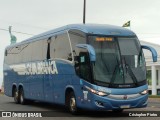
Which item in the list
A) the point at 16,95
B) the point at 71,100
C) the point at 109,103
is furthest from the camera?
the point at 16,95

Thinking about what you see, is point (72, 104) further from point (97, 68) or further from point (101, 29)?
point (101, 29)

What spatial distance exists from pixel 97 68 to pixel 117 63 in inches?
30.1

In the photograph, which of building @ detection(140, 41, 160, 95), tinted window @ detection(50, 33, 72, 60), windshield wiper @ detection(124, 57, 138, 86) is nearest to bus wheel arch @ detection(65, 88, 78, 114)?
tinted window @ detection(50, 33, 72, 60)

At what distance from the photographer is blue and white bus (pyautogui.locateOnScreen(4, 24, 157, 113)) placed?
53.3ft

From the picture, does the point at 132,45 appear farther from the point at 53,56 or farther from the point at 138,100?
the point at 53,56

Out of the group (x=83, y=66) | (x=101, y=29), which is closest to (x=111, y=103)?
(x=83, y=66)

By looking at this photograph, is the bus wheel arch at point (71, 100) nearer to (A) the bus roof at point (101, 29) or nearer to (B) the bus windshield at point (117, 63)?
(B) the bus windshield at point (117, 63)

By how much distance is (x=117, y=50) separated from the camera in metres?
16.9

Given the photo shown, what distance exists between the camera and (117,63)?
16.7 metres

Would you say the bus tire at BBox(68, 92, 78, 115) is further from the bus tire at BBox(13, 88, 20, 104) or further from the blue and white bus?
the bus tire at BBox(13, 88, 20, 104)

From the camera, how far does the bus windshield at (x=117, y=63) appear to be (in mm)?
16391

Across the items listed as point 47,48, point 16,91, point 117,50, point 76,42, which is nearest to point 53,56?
point 47,48

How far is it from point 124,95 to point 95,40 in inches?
88.6

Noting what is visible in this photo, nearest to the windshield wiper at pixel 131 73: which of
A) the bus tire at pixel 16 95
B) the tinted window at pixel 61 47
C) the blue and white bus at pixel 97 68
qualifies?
the blue and white bus at pixel 97 68
